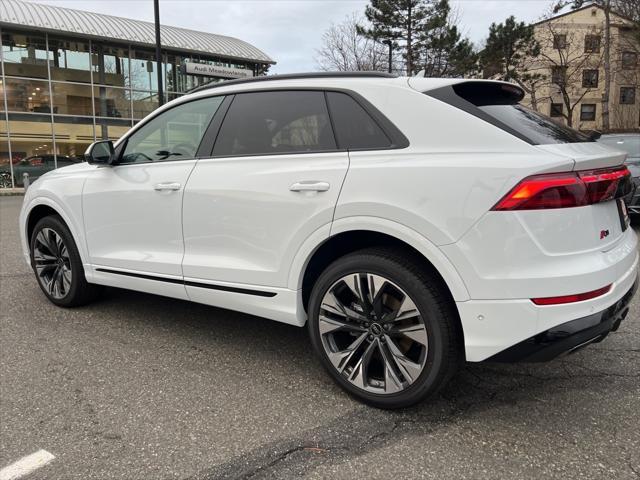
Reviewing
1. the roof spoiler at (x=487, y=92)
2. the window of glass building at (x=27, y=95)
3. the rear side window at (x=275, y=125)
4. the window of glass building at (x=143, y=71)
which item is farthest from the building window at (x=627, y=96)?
the rear side window at (x=275, y=125)

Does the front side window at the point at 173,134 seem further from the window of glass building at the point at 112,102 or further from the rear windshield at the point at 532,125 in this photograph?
the window of glass building at the point at 112,102

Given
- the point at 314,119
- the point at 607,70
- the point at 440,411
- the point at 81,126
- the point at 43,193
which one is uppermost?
the point at 607,70

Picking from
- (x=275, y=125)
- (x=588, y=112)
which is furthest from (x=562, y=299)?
(x=588, y=112)

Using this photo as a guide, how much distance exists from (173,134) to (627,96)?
153 ft

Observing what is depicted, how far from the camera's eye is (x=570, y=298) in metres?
2.24

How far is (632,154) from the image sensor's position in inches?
327

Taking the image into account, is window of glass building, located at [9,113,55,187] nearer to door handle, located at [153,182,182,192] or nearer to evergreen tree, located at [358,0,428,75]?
evergreen tree, located at [358,0,428,75]

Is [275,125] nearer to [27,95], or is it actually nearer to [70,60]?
[27,95]

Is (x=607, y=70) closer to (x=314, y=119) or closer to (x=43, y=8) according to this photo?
(x=43, y=8)

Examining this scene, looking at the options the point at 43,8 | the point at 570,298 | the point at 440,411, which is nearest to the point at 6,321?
the point at 440,411

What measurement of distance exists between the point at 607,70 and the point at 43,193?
29.1m

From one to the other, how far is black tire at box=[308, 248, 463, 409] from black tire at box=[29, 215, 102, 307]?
8.35 feet

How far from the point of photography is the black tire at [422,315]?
8.04 ft

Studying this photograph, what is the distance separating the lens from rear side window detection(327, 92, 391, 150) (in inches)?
106
